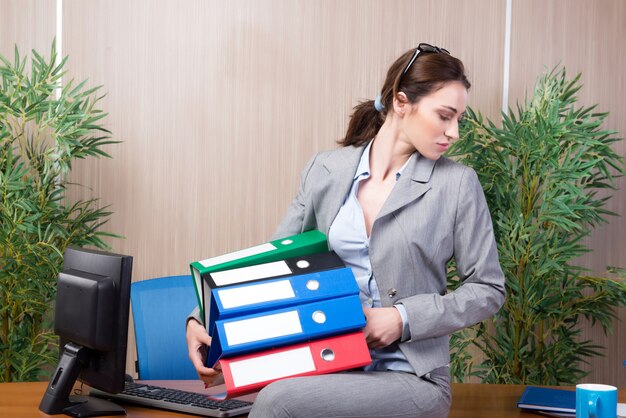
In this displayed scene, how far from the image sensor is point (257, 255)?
77.5 inches

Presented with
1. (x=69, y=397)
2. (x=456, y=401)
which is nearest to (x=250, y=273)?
(x=69, y=397)

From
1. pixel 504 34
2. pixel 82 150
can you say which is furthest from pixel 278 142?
pixel 504 34

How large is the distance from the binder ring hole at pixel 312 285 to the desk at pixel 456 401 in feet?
1.49

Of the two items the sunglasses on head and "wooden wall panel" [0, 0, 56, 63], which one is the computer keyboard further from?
"wooden wall panel" [0, 0, 56, 63]

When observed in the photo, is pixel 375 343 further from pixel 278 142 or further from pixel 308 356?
pixel 278 142

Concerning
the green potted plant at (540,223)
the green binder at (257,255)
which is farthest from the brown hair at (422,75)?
the green potted plant at (540,223)

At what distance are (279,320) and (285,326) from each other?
2cm

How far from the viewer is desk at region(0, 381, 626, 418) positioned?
77.9 inches

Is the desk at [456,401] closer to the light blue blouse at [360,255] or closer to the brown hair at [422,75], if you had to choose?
the light blue blouse at [360,255]

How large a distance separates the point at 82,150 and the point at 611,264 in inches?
116

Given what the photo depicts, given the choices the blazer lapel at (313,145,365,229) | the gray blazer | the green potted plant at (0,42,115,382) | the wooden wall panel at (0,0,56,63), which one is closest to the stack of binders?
the gray blazer

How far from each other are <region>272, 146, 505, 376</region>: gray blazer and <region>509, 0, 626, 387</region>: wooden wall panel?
2.39 m

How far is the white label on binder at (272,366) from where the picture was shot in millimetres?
1774

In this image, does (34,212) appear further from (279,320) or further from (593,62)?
(593,62)
